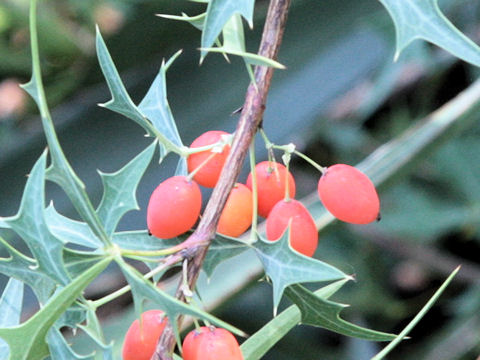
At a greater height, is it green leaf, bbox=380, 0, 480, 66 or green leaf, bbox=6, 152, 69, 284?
green leaf, bbox=380, 0, 480, 66

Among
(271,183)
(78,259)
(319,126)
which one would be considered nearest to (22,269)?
(78,259)

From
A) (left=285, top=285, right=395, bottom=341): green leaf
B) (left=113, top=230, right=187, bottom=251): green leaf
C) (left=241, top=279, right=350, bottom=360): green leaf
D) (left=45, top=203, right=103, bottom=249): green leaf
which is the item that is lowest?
(left=241, top=279, right=350, bottom=360): green leaf

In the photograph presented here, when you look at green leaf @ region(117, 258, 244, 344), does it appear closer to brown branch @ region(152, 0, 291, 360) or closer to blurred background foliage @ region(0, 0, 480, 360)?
brown branch @ region(152, 0, 291, 360)

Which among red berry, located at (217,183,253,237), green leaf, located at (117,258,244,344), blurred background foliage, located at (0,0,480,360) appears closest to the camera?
green leaf, located at (117,258,244,344)

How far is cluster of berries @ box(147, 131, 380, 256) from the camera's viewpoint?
377 mm

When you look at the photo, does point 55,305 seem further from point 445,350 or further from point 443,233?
point 443,233

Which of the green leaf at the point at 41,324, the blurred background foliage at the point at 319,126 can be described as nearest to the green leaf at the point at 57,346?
the green leaf at the point at 41,324

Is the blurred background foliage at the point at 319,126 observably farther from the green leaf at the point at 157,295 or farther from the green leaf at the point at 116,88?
the green leaf at the point at 157,295

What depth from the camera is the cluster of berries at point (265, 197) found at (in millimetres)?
377

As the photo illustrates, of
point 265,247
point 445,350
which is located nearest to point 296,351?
point 445,350

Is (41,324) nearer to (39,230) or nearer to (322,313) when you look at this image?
(39,230)

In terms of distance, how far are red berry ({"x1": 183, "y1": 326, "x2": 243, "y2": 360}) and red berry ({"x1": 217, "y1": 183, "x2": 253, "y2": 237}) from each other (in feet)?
0.21

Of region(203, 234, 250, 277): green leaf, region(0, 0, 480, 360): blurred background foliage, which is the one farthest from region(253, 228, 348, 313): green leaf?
region(0, 0, 480, 360): blurred background foliage

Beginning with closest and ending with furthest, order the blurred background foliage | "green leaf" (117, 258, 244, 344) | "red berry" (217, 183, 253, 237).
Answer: "green leaf" (117, 258, 244, 344)
"red berry" (217, 183, 253, 237)
the blurred background foliage
